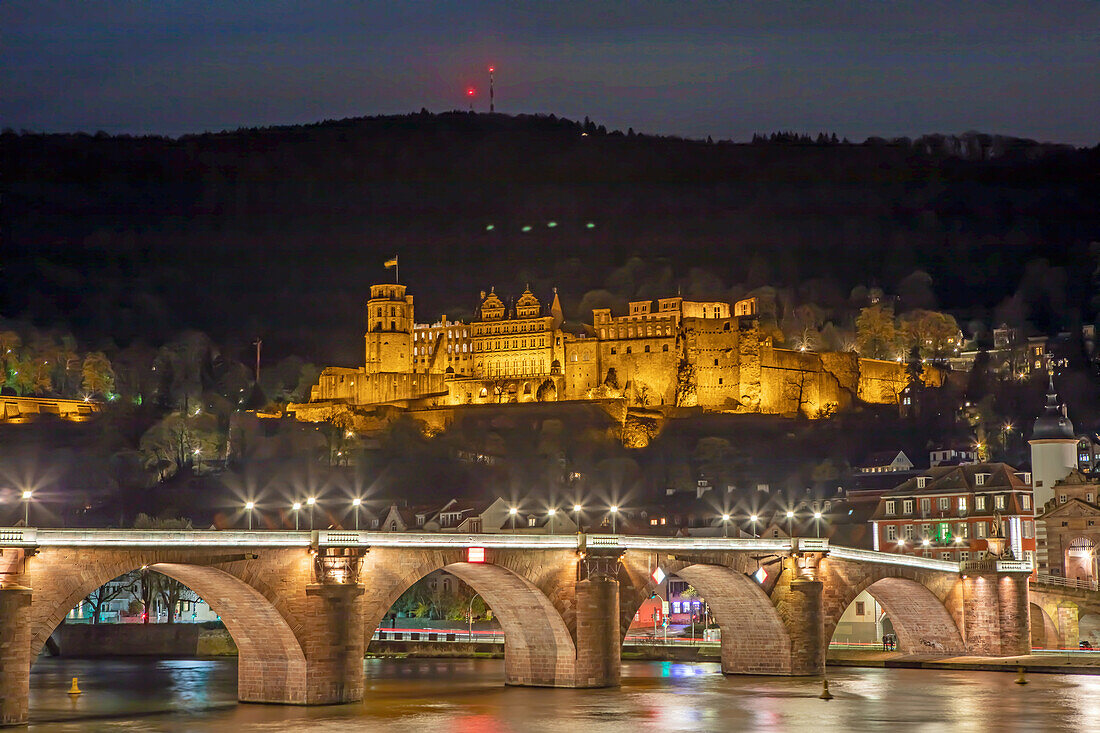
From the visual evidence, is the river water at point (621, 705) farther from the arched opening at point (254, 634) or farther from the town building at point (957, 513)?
the town building at point (957, 513)

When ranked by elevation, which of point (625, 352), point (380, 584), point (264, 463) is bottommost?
point (380, 584)

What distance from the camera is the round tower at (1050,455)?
95625mm

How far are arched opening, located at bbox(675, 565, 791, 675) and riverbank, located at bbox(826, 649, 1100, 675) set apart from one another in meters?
9.05

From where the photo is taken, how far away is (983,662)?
252ft

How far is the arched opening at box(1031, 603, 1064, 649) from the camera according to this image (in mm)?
87938

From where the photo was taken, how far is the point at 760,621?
7262 cm

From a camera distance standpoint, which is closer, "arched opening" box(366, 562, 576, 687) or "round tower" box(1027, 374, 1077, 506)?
"arched opening" box(366, 562, 576, 687)

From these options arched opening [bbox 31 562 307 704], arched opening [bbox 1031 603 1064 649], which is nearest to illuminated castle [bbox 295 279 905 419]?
arched opening [bbox 1031 603 1064 649]

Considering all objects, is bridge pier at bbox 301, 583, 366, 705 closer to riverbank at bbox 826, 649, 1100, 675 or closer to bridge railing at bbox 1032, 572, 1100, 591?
riverbank at bbox 826, 649, 1100, 675

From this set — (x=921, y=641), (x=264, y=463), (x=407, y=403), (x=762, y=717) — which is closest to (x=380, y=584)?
(x=762, y=717)

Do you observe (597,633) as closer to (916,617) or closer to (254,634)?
(254,634)

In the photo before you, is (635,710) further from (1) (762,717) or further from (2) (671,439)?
(2) (671,439)

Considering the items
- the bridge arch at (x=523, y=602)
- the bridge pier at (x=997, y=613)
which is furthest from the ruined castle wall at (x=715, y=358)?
the bridge arch at (x=523, y=602)

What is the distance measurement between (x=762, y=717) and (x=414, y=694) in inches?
642
